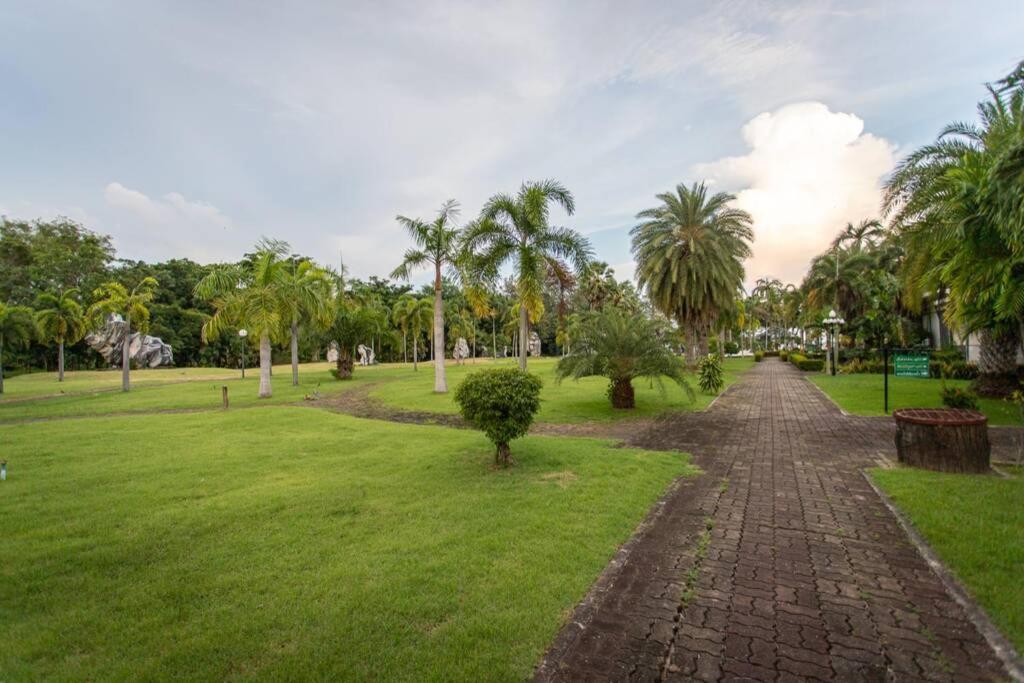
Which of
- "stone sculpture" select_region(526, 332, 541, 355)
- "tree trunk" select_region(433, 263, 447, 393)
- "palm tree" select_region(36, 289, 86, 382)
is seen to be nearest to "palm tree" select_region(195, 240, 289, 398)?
"tree trunk" select_region(433, 263, 447, 393)

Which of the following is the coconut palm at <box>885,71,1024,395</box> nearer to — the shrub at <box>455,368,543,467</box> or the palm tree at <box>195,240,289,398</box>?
the shrub at <box>455,368,543,467</box>

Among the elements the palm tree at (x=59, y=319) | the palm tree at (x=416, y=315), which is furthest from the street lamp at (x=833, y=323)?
the palm tree at (x=59, y=319)

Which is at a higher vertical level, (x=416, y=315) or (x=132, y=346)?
(x=416, y=315)

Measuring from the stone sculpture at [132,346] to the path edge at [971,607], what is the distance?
57.5 metres

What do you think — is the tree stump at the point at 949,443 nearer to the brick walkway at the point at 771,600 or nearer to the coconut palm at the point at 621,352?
the brick walkway at the point at 771,600

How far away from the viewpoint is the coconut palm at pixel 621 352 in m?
13.0

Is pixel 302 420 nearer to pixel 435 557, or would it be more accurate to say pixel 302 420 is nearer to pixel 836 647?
pixel 435 557

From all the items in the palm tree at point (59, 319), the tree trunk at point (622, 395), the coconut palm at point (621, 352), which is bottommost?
the tree trunk at point (622, 395)

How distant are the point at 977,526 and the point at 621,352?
28.6ft

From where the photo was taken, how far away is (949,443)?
6.72 m

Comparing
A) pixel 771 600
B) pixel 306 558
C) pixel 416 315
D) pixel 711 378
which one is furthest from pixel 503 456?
pixel 416 315

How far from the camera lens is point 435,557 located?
4.20 metres

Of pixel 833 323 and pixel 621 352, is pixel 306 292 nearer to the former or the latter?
pixel 621 352

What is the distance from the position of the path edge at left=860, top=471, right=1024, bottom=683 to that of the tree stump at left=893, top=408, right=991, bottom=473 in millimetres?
2474
